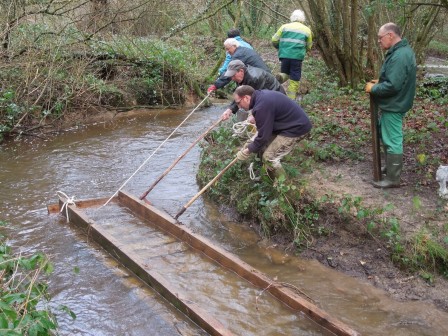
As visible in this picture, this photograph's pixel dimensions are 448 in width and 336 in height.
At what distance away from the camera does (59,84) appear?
1274 centimetres

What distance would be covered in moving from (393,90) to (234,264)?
115 inches

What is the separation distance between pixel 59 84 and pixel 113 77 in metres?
2.40

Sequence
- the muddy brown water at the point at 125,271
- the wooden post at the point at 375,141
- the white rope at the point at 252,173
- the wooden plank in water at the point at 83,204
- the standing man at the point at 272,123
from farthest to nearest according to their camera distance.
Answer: the wooden plank in water at the point at 83,204, the white rope at the point at 252,173, the wooden post at the point at 375,141, the standing man at the point at 272,123, the muddy brown water at the point at 125,271

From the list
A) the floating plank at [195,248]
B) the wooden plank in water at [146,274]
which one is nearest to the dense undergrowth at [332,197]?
the floating plank at [195,248]

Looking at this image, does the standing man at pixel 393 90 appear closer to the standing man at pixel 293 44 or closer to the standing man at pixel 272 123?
the standing man at pixel 272 123

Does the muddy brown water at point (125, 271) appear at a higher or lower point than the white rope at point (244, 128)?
lower

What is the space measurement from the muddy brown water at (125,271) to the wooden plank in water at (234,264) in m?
0.12

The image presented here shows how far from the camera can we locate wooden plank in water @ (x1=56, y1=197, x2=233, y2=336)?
4.66 metres

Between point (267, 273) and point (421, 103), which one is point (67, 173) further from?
point (421, 103)

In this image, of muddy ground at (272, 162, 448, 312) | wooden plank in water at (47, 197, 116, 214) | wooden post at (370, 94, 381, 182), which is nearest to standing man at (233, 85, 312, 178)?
muddy ground at (272, 162, 448, 312)

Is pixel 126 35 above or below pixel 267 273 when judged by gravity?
above

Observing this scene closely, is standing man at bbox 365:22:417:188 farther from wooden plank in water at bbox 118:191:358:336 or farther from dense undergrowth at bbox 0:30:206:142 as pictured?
dense undergrowth at bbox 0:30:206:142

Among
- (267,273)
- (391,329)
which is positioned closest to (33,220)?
(267,273)

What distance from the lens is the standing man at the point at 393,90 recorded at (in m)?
6.41
